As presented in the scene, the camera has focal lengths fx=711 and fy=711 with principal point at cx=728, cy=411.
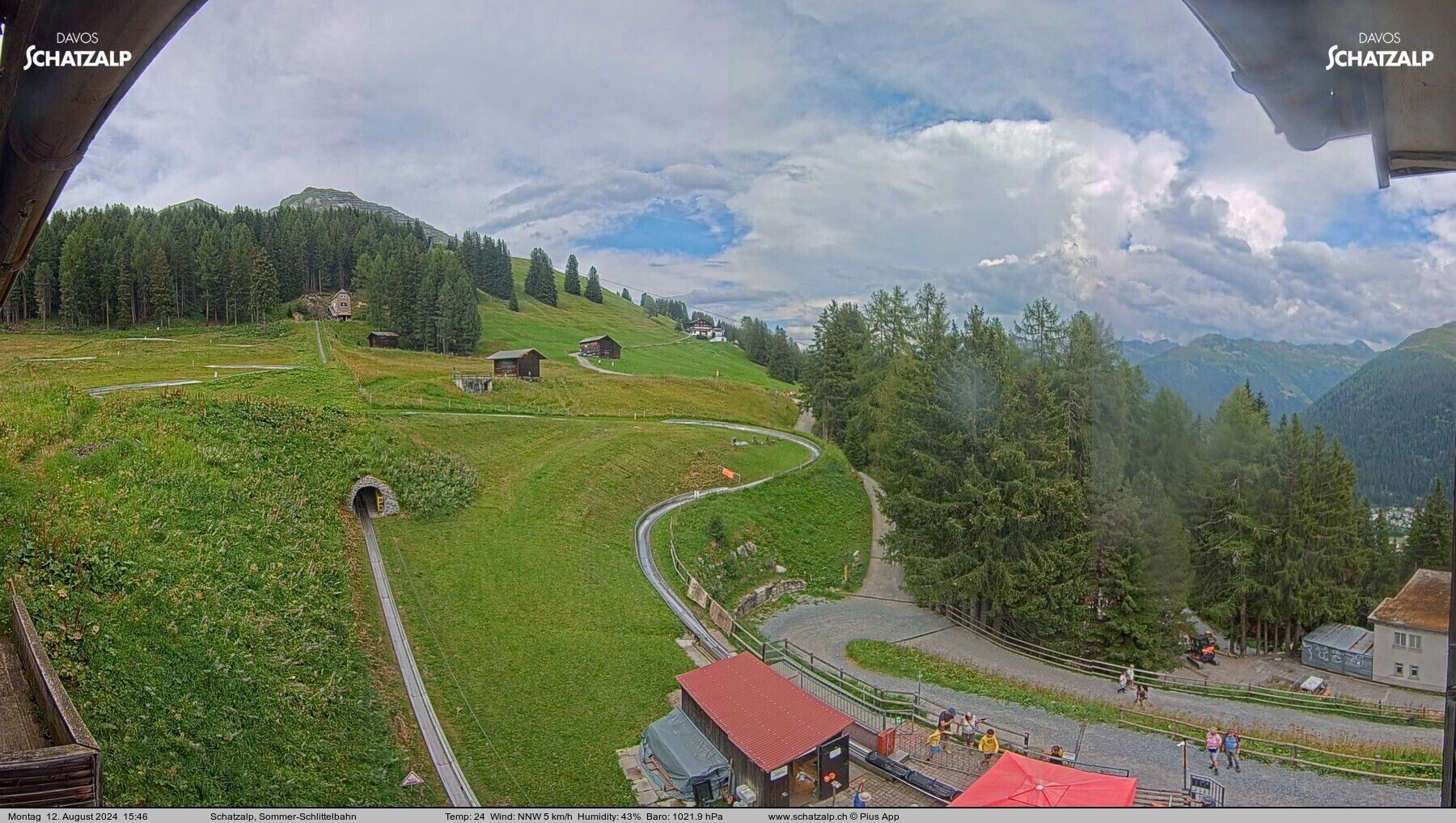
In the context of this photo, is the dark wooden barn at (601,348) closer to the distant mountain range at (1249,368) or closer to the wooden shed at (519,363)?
the wooden shed at (519,363)

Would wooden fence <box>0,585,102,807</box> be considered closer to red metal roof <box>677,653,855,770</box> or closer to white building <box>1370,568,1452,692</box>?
red metal roof <box>677,653,855,770</box>

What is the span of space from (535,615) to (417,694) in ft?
4.37

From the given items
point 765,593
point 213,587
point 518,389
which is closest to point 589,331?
point 518,389

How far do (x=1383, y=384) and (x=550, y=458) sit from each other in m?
8.19

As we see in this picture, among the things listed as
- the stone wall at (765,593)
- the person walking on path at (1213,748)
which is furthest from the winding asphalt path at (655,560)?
the person walking on path at (1213,748)

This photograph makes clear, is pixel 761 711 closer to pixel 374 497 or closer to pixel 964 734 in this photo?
pixel 964 734

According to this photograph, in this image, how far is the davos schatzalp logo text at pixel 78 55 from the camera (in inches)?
63.8

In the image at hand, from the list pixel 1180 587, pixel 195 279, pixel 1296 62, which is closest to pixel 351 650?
pixel 195 279

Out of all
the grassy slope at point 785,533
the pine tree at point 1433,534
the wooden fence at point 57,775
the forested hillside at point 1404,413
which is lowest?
the grassy slope at point 785,533

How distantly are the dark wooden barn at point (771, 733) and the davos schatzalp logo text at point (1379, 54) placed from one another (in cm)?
489

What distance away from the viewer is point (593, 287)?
9172 mm

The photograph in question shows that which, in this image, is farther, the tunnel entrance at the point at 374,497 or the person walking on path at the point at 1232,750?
the tunnel entrance at the point at 374,497

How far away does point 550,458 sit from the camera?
9312mm

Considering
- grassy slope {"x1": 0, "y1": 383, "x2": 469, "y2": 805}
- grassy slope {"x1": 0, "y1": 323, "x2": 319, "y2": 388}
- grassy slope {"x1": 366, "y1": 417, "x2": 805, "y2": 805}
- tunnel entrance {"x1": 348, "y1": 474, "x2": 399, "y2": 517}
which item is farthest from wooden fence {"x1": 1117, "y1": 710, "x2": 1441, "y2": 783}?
grassy slope {"x1": 0, "y1": 323, "x2": 319, "y2": 388}
